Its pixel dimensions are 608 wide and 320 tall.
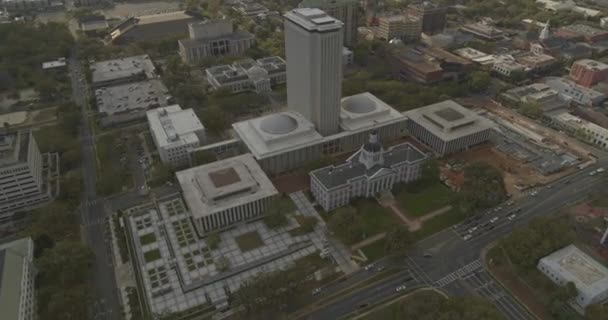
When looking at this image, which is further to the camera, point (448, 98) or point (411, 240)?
point (448, 98)

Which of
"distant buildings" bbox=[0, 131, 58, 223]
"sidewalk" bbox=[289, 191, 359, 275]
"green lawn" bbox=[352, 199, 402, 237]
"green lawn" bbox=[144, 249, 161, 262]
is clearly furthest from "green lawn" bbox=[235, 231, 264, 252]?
"distant buildings" bbox=[0, 131, 58, 223]

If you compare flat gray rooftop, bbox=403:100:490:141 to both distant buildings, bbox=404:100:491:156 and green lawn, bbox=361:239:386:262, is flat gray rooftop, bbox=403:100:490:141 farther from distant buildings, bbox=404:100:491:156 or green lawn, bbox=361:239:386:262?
green lawn, bbox=361:239:386:262

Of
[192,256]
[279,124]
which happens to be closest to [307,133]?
[279,124]

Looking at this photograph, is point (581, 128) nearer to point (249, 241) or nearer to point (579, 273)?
point (579, 273)

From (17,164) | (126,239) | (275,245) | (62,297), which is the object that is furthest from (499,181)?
(17,164)

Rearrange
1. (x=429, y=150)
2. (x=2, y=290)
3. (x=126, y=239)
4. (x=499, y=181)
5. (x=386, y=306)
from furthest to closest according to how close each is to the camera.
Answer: (x=429, y=150), (x=499, y=181), (x=126, y=239), (x=386, y=306), (x=2, y=290)

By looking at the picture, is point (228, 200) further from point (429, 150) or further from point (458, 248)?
point (429, 150)

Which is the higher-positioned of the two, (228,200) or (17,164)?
(17,164)
